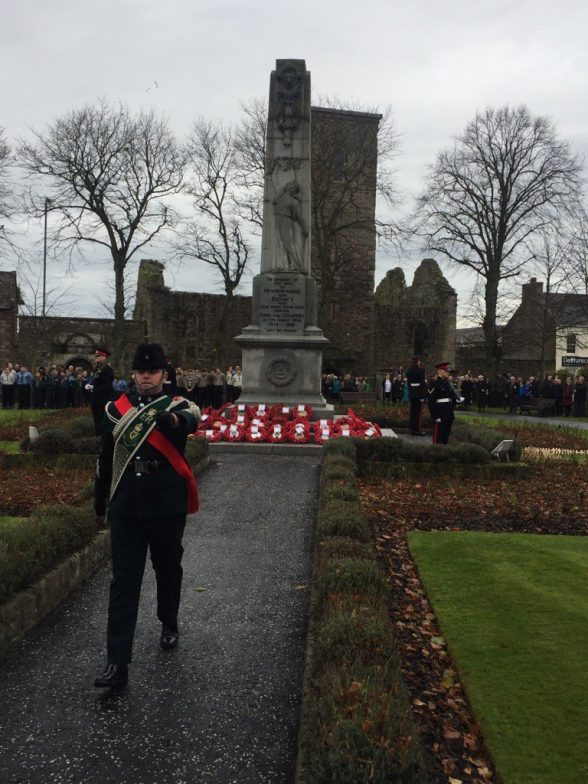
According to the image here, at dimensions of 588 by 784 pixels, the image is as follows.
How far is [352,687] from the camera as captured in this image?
3.12 meters

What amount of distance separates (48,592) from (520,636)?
3553mm

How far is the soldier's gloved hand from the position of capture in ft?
13.2

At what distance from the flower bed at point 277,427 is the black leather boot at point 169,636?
778 centimetres

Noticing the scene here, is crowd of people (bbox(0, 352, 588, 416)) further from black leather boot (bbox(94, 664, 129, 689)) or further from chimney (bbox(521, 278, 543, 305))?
chimney (bbox(521, 278, 543, 305))

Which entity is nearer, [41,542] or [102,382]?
[41,542]

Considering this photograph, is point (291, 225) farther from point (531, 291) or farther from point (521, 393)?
point (531, 291)

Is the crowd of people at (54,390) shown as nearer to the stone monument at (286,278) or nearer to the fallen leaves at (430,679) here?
the stone monument at (286,278)

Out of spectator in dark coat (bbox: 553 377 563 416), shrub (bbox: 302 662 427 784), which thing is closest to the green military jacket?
shrub (bbox: 302 662 427 784)

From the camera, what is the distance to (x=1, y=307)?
40625 millimetres

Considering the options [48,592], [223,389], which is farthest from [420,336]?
[48,592]

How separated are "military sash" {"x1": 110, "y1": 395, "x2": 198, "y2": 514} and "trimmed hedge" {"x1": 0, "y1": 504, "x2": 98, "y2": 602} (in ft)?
3.81

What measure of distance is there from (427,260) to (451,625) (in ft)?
166

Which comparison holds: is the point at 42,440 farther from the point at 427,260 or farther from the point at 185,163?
the point at 427,260

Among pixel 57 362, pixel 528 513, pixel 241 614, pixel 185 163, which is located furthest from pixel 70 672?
pixel 57 362
